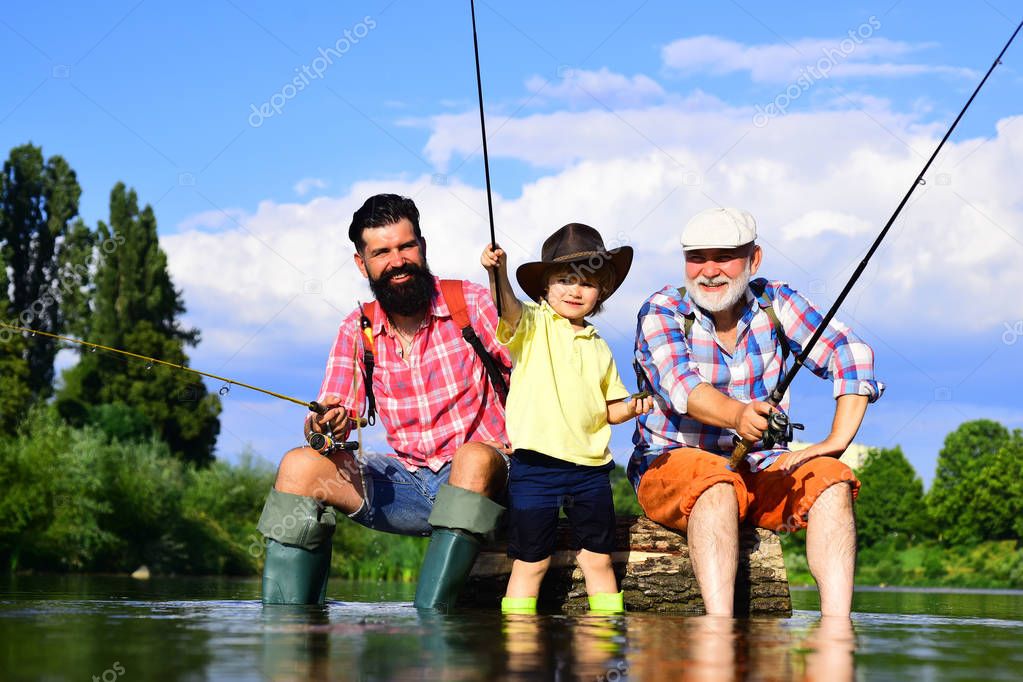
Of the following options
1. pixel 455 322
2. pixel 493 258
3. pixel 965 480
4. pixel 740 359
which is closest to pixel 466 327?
pixel 455 322

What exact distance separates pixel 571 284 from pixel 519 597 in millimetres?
1550

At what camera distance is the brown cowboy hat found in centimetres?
617

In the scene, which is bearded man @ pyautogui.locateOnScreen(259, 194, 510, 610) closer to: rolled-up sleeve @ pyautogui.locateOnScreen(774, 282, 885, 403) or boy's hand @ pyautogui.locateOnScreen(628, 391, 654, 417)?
boy's hand @ pyautogui.locateOnScreen(628, 391, 654, 417)

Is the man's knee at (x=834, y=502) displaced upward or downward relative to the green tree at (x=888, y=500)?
downward

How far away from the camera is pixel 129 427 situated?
38875mm

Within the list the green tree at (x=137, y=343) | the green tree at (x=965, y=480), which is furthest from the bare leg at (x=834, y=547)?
the green tree at (x=137, y=343)

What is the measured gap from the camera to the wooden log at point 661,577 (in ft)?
21.2

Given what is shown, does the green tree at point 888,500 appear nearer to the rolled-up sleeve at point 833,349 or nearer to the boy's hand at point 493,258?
the rolled-up sleeve at point 833,349

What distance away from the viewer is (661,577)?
21.2ft

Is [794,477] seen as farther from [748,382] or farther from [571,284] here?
[571,284]

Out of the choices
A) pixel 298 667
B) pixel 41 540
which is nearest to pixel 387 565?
pixel 41 540

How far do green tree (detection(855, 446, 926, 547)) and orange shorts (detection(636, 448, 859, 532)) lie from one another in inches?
1321

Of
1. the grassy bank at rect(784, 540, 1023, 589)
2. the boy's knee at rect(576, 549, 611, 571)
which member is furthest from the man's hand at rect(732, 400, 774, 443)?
the grassy bank at rect(784, 540, 1023, 589)

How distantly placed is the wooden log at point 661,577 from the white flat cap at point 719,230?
1518 millimetres
